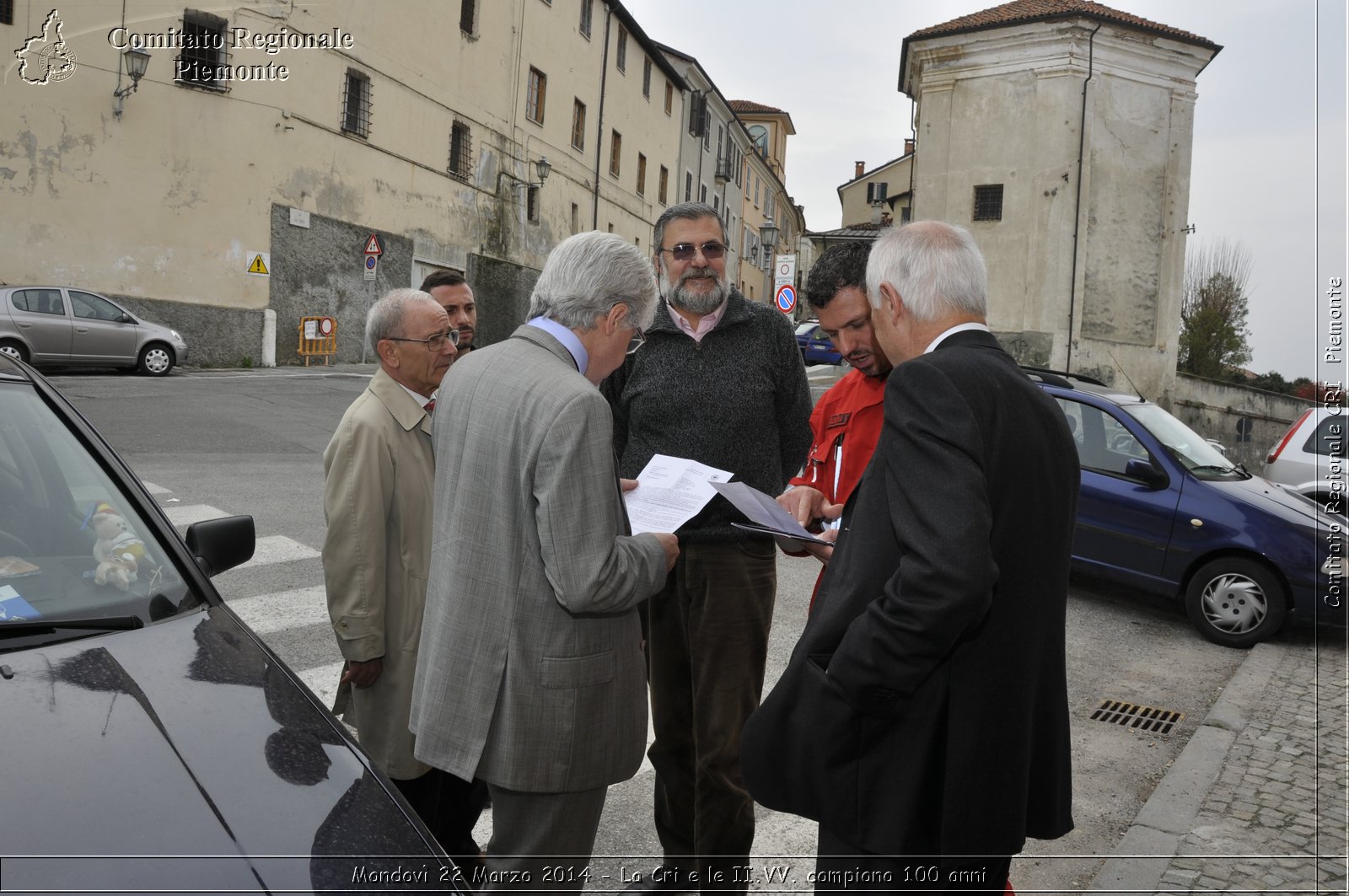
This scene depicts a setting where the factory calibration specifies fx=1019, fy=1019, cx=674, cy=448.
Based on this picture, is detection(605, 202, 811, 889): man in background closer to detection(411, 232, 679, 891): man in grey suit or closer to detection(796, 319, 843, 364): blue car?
detection(411, 232, 679, 891): man in grey suit

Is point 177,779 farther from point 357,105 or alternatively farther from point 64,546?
point 357,105

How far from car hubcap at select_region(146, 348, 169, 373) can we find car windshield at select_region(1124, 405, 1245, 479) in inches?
643

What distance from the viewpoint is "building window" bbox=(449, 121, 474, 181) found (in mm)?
28058

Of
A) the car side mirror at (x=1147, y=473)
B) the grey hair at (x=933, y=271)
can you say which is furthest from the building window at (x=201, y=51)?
the grey hair at (x=933, y=271)

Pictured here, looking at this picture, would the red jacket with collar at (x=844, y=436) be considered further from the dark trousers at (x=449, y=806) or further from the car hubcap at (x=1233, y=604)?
the car hubcap at (x=1233, y=604)

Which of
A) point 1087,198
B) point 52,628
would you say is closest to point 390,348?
point 52,628

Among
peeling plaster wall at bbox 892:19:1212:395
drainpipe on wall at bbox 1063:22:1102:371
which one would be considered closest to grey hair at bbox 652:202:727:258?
peeling plaster wall at bbox 892:19:1212:395

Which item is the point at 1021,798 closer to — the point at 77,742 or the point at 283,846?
the point at 283,846

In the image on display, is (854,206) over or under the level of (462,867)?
over

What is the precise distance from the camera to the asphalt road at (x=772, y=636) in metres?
3.94

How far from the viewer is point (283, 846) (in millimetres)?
1683

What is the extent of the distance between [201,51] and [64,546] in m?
21.4

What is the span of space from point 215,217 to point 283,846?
21.8 m

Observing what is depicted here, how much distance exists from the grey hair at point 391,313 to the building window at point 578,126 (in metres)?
32.6
